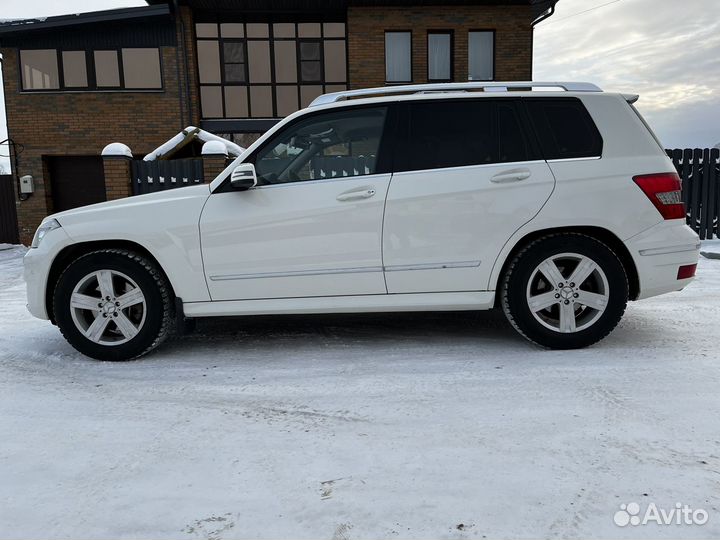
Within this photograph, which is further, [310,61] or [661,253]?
[310,61]

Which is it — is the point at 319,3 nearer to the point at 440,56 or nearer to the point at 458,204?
the point at 440,56

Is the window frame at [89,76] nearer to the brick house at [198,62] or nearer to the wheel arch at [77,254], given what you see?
the brick house at [198,62]

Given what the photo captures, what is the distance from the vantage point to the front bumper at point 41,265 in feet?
12.3

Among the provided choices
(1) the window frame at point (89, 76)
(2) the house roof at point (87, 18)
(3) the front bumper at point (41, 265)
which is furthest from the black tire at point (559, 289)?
(2) the house roof at point (87, 18)

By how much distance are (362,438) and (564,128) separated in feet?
8.60

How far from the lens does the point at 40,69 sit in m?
15.0

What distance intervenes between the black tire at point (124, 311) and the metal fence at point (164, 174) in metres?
6.55

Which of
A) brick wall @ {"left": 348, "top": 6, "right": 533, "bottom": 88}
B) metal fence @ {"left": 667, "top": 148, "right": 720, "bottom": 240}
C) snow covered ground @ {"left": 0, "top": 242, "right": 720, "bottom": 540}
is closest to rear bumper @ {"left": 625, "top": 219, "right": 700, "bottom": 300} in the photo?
snow covered ground @ {"left": 0, "top": 242, "right": 720, "bottom": 540}

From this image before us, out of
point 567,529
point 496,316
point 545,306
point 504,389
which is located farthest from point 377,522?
point 496,316

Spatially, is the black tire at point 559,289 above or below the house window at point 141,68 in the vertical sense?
below

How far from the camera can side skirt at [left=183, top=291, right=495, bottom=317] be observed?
12.2 feet

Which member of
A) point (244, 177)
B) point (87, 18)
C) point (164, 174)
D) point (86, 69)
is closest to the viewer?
point (244, 177)

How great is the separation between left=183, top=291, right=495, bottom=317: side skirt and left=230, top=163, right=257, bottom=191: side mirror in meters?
0.80

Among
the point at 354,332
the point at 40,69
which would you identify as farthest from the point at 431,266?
the point at 40,69
